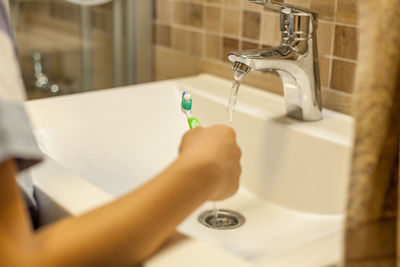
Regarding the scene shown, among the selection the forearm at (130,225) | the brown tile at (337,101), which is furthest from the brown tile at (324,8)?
the forearm at (130,225)

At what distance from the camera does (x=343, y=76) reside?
853 millimetres

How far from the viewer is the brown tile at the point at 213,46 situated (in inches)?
42.5

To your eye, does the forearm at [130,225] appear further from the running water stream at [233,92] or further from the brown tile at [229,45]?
the brown tile at [229,45]

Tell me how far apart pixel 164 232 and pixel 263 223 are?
37 cm

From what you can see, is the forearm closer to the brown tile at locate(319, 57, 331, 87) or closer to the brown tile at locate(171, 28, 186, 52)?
the brown tile at locate(319, 57, 331, 87)

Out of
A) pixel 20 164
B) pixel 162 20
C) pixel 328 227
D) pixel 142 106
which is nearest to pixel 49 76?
pixel 162 20

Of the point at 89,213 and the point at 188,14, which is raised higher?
the point at 188,14

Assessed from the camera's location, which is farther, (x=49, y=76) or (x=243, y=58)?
(x=49, y=76)

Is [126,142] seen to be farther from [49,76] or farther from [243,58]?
[49,76]

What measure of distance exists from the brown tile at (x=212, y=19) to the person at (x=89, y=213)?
60 centimetres

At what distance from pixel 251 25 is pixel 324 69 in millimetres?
186

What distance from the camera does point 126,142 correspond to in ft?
3.01

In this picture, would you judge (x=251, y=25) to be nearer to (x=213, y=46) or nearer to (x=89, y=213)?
(x=213, y=46)

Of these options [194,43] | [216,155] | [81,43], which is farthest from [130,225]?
[81,43]
